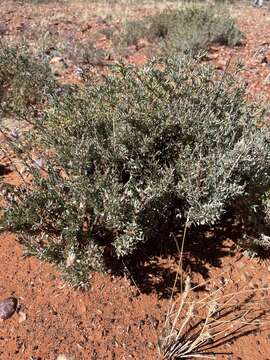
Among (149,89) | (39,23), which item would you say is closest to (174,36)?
(39,23)

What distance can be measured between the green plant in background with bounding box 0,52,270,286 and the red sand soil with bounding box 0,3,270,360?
280 mm

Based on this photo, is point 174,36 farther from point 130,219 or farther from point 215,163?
point 130,219

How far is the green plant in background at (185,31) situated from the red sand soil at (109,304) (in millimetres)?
5038

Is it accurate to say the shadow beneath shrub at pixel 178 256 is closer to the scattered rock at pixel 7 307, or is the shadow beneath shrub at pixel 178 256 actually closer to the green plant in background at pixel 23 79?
the scattered rock at pixel 7 307

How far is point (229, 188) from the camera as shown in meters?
2.86

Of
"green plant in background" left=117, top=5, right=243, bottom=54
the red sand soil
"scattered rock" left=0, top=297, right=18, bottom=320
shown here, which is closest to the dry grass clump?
the red sand soil

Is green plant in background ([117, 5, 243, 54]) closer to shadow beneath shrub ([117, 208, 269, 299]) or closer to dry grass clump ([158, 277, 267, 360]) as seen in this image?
shadow beneath shrub ([117, 208, 269, 299])

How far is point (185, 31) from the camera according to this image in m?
8.00

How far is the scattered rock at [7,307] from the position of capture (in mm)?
2842

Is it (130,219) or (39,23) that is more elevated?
(130,219)

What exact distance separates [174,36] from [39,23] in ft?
13.0

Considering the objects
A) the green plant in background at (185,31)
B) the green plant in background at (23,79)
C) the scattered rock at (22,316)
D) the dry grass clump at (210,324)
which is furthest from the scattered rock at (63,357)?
the green plant in background at (185,31)

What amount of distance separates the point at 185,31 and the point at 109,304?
6392 millimetres

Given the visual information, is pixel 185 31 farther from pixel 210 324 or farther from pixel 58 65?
pixel 210 324
